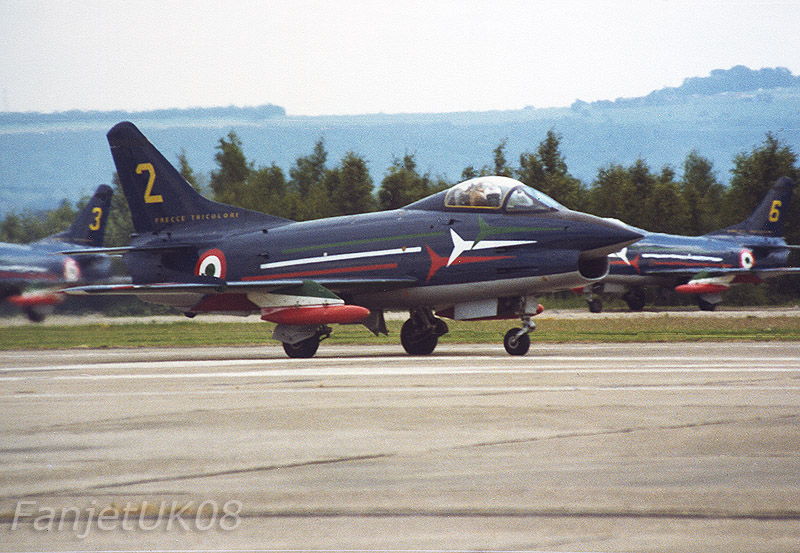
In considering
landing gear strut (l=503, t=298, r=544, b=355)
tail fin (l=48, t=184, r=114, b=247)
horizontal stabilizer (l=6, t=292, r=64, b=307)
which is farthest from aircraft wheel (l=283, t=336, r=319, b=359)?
horizontal stabilizer (l=6, t=292, r=64, b=307)

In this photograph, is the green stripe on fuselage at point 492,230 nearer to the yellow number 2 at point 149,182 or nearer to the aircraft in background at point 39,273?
the yellow number 2 at point 149,182

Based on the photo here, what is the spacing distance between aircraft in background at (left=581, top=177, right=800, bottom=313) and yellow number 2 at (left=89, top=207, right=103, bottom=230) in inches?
1069

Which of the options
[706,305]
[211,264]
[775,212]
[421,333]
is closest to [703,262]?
[706,305]

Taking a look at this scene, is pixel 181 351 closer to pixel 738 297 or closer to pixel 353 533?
pixel 353 533

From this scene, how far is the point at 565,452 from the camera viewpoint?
6.74 m

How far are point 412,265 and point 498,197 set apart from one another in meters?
2.07

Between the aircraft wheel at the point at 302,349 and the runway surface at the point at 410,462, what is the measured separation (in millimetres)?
5311

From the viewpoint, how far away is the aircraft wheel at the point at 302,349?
1786cm

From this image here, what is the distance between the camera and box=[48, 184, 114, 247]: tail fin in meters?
12.0

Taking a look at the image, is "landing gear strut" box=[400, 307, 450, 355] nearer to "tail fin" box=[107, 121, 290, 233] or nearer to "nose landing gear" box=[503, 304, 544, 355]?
"nose landing gear" box=[503, 304, 544, 355]

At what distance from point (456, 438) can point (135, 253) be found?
1485 centimetres

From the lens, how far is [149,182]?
20.9 metres

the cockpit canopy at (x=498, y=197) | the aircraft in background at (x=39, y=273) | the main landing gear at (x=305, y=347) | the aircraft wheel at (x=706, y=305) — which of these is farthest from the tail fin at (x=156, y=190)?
the aircraft wheel at (x=706, y=305)

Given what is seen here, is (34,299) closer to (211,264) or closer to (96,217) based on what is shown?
(96,217)
